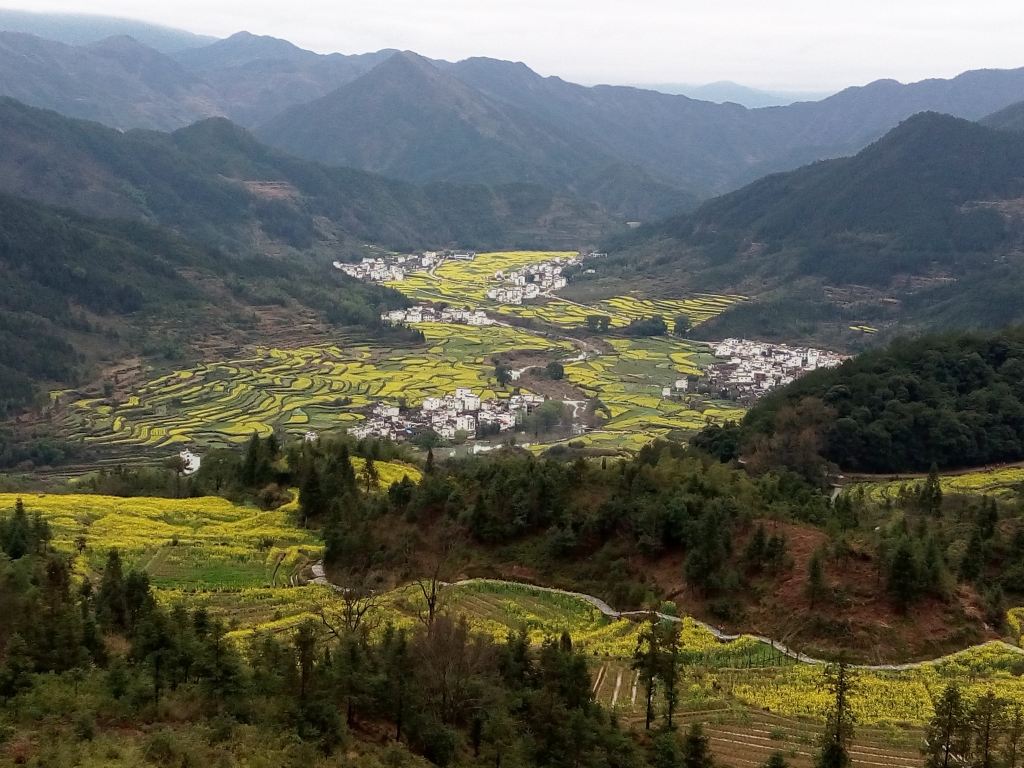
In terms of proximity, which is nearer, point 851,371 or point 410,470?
point 410,470

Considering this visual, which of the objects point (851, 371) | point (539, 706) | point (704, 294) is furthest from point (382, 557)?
point (704, 294)

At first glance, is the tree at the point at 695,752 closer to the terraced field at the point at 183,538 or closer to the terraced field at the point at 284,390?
the terraced field at the point at 183,538

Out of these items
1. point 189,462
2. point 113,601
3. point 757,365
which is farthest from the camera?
point 757,365

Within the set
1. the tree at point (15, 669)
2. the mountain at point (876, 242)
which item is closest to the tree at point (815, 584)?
the tree at point (15, 669)

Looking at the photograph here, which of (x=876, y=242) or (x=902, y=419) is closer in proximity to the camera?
(x=902, y=419)

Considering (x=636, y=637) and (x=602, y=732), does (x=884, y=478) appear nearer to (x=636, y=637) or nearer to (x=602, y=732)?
(x=636, y=637)

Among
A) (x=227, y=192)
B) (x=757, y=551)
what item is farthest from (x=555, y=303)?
(x=757, y=551)

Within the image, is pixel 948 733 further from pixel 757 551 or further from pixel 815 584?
pixel 757 551

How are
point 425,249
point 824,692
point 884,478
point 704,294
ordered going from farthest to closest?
point 425,249 → point 704,294 → point 884,478 → point 824,692
